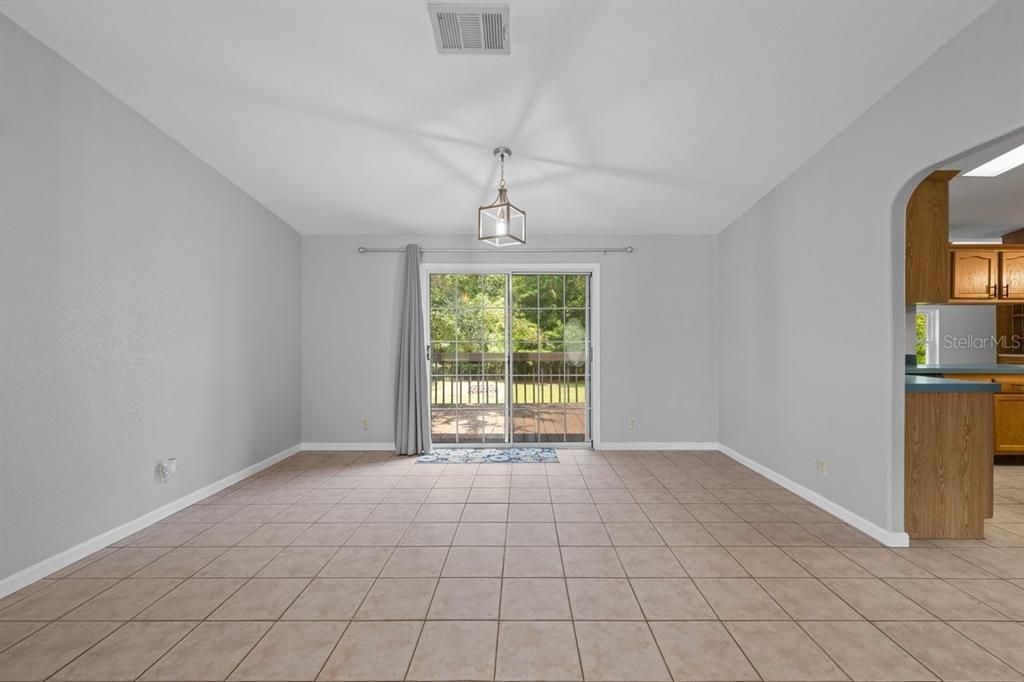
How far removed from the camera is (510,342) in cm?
515

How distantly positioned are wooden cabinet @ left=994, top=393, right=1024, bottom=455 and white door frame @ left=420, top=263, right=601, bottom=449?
3.78 m

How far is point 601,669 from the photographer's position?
1614 mm

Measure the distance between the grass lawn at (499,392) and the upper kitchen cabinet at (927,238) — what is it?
305 centimetres

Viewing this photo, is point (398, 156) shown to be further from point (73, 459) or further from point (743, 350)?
point (743, 350)

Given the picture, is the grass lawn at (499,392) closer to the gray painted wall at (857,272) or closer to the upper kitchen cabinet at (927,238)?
the gray painted wall at (857,272)

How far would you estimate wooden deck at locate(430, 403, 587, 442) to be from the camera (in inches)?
206


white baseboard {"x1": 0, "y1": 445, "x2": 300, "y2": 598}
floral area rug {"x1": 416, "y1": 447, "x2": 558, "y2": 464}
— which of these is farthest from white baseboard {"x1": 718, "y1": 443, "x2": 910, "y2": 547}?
white baseboard {"x1": 0, "y1": 445, "x2": 300, "y2": 598}

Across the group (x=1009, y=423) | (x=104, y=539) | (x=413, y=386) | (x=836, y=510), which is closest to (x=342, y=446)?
(x=413, y=386)

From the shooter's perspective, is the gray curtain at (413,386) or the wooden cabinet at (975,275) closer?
the wooden cabinet at (975,275)

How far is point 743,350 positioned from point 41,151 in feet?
17.1

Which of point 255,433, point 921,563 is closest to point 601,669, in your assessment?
point 921,563

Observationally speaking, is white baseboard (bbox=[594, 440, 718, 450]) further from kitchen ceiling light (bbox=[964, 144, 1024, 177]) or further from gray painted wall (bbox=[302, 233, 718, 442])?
kitchen ceiling light (bbox=[964, 144, 1024, 177])

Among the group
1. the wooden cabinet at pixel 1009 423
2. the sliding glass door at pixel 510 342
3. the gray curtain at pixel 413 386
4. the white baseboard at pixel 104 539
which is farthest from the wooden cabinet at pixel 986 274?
the white baseboard at pixel 104 539

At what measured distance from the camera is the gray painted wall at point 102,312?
216 centimetres
